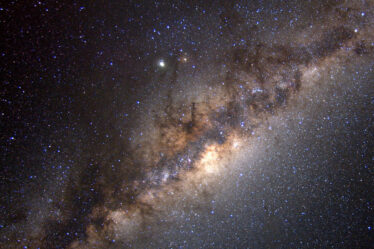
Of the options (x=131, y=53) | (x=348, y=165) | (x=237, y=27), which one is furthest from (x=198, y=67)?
(x=348, y=165)

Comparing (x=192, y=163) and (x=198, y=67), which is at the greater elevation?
(x=198, y=67)

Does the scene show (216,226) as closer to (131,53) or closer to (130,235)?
(130,235)

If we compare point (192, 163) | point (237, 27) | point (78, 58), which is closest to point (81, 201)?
point (192, 163)

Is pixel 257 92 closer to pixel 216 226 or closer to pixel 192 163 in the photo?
pixel 192 163

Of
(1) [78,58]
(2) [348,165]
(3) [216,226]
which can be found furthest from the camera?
(2) [348,165]

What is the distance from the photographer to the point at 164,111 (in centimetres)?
277

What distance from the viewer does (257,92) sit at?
2.98 meters

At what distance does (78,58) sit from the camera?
256 centimetres

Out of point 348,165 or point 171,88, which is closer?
point 171,88

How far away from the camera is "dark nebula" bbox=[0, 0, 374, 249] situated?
2566mm

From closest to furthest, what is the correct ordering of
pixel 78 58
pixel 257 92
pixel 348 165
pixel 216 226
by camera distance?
1. pixel 78 58
2. pixel 257 92
3. pixel 216 226
4. pixel 348 165

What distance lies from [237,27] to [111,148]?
8.55 feet

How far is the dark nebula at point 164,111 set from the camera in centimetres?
257

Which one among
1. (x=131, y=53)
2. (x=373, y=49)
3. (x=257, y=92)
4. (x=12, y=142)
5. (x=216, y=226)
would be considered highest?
(x=131, y=53)
